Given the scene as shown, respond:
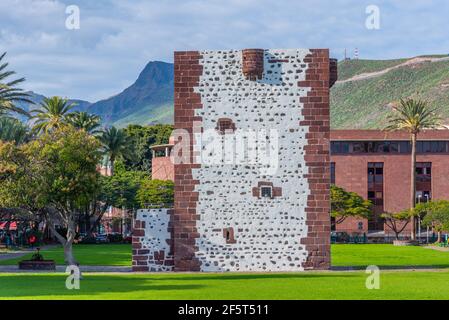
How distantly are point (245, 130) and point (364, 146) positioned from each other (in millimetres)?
88128

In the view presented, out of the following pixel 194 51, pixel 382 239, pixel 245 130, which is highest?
pixel 194 51

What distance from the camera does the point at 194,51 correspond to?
4025 centimetres

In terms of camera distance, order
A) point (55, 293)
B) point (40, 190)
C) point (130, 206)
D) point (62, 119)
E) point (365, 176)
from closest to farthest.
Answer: point (55, 293), point (40, 190), point (62, 119), point (130, 206), point (365, 176)

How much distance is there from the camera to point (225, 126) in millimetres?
40219

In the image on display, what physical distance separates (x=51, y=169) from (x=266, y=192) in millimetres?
8812

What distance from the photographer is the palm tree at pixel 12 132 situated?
7725cm

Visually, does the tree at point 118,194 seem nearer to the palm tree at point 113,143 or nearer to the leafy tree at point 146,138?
the palm tree at point 113,143

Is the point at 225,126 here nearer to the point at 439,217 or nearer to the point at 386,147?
the point at 439,217

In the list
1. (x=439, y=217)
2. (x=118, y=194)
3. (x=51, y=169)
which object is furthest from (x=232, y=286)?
(x=118, y=194)

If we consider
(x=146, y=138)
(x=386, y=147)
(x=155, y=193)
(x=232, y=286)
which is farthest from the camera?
(x=146, y=138)

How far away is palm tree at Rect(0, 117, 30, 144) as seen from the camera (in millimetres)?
77250

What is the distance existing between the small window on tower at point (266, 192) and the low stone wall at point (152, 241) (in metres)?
3.98
